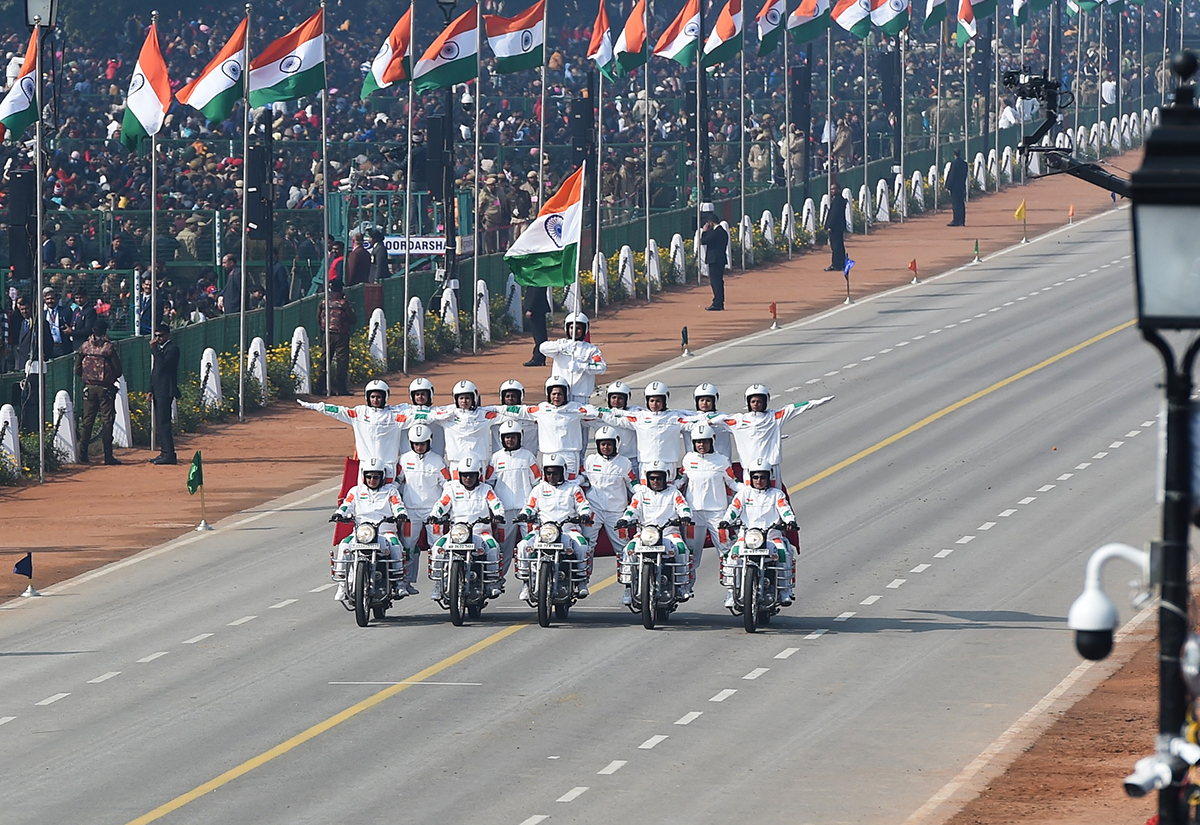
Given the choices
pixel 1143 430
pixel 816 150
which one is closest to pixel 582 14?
pixel 816 150

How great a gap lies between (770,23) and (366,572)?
31436 mm

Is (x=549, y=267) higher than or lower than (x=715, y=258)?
lower

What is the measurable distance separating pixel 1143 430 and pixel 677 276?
56.0ft

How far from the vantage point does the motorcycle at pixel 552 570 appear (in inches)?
853

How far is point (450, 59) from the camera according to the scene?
39.1 metres

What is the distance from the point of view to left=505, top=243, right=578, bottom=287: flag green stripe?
30.7m

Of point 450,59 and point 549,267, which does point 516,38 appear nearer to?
point 450,59

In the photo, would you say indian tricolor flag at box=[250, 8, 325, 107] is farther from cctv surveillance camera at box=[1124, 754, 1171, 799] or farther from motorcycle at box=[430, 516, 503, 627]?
cctv surveillance camera at box=[1124, 754, 1171, 799]

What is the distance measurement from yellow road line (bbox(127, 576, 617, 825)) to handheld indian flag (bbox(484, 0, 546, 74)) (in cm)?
2045

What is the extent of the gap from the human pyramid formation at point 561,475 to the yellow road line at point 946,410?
7067 millimetres

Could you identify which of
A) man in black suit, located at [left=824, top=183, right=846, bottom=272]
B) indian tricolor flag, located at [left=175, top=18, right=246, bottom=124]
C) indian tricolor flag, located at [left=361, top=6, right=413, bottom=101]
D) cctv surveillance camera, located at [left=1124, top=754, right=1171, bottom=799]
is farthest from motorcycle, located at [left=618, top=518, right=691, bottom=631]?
man in black suit, located at [left=824, top=183, right=846, bottom=272]

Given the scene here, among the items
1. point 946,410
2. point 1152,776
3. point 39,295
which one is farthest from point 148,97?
point 1152,776

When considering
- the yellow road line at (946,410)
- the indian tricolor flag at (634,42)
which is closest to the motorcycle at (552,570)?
the yellow road line at (946,410)

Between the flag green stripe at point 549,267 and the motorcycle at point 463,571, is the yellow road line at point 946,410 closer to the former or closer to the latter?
the flag green stripe at point 549,267
